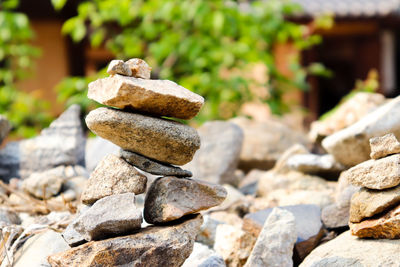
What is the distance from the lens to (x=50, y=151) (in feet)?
11.5

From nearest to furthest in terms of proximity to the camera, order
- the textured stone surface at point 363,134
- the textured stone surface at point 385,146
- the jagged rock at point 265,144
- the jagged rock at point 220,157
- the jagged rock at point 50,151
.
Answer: the textured stone surface at point 385,146 < the textured stone surface at point 363,134 < the jagged rock at point 50,151 < the jagged rock at point 220,157 < the jagged rock at point 265,144

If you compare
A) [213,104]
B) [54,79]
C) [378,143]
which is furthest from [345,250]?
[54,79]

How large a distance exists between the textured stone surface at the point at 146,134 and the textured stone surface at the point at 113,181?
9 cm

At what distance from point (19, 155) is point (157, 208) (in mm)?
1977

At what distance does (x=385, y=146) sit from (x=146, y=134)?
106 cm

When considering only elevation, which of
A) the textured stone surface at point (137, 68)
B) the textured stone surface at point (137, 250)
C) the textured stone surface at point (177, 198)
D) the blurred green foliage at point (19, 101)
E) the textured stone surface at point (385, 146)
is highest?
the textured stone surface at point (137, 68)

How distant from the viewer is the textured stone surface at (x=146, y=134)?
1.99m

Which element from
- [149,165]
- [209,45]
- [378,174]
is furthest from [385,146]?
[209,45]

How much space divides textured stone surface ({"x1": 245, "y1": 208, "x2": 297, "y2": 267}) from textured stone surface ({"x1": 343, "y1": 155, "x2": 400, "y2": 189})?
1.21 feet

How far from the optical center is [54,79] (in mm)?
9383

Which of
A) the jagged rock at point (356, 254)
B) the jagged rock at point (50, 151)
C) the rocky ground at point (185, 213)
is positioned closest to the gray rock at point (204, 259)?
the rocky ground at point (185, 213)

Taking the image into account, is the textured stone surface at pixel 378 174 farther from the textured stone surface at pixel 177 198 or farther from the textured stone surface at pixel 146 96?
the textured stone surface at pixel 146 96

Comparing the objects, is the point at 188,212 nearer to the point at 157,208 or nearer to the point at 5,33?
the point at 157,208

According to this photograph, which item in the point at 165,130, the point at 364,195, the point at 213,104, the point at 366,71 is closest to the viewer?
the point at 165,130
